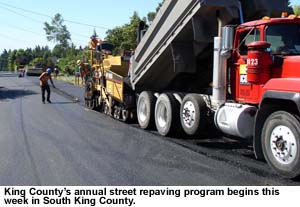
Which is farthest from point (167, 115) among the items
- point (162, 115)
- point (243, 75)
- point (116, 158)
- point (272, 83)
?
point (272, 83)

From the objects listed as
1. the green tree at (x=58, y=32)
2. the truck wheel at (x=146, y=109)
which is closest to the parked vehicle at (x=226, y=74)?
the truck wheel at (x=146, y=109)

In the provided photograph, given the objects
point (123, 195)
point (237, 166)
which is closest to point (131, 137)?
point (237, 166)

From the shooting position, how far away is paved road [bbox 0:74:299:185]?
7.31m

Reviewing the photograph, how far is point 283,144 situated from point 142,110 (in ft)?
21.4

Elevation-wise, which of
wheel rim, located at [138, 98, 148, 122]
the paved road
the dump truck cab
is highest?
the dump truck cab

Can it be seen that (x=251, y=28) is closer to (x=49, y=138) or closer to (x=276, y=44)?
(x=276, y=44)

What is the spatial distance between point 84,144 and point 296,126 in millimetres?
5000

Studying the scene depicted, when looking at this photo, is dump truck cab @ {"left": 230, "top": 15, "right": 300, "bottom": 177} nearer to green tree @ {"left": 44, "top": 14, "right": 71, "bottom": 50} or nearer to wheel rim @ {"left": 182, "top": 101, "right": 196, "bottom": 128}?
wheel rim @ {"left": 182, "top": 101, "right": 196, "bottom": 128}

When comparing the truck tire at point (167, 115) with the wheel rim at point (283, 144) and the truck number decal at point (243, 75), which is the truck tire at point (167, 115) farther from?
the wheel rim at point (283, 144)

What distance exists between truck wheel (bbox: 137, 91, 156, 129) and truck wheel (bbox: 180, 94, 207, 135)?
180cm

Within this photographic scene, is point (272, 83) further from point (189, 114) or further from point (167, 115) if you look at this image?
point (167, 115)

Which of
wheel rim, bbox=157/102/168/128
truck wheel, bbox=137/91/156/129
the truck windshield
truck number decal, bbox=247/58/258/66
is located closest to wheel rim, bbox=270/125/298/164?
truck number decal, bbox=247/58/258/66

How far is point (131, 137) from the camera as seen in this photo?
37.9 feet

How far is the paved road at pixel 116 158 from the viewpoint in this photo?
7.31 meters
